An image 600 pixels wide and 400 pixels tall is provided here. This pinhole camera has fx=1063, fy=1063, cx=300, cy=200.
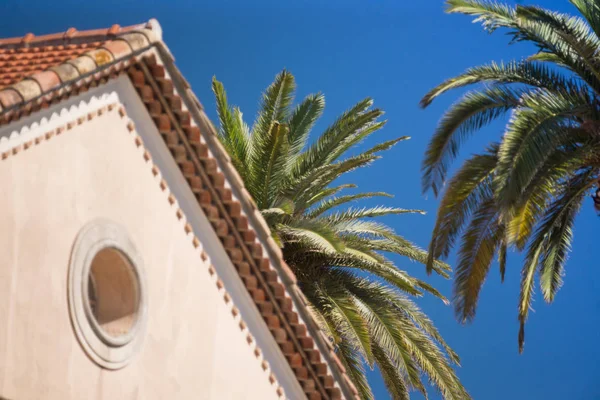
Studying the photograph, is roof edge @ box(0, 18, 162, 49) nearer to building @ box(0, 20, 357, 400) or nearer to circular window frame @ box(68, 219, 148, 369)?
building @ box(0, 20, 357, 400)

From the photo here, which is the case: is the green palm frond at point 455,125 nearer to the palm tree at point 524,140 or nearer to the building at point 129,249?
the palm tree at point 524,140

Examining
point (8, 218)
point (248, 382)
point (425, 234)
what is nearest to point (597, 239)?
point (425, 234)

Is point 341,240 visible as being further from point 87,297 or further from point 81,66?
point 81,66

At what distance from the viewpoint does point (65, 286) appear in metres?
10.4

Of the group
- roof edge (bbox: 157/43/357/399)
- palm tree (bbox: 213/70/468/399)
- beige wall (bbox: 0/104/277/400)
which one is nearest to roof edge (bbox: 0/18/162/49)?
roof edge (bbox: 157/43/357/399)

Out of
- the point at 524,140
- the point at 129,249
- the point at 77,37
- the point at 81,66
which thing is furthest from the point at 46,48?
the point at 524,140

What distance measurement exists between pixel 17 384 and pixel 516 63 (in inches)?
414

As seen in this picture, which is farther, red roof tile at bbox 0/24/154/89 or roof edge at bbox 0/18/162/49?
roof edge at bbox 0/18/162/49

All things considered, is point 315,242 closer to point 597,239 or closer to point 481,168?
point 481,168

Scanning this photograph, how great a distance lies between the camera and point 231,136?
843 inches

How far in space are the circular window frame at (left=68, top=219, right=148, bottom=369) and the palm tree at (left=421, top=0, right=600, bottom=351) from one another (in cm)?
611

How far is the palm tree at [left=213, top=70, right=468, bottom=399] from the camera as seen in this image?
66.4ft

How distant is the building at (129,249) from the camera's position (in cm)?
996

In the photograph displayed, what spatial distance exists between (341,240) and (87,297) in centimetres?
961
